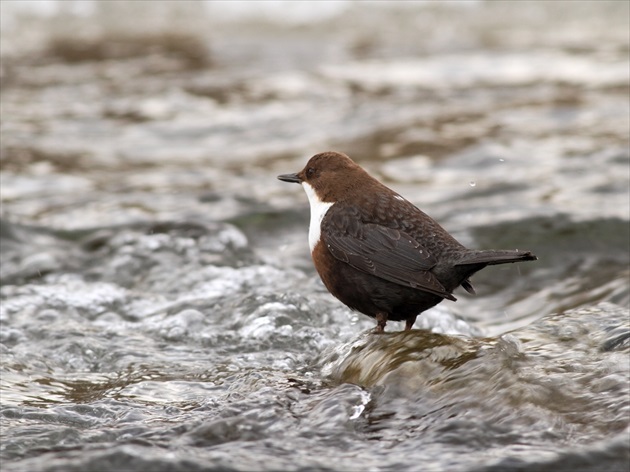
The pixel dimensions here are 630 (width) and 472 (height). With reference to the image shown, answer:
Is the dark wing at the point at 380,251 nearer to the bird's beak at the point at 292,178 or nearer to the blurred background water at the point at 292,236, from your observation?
the blurred background water at the point at 292,236

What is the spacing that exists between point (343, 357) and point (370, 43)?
1017cm

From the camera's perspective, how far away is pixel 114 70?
12344 mm

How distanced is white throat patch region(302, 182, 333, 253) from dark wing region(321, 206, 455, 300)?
0.18 feet

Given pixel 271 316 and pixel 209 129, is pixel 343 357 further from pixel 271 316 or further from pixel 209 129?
pixel 209 129

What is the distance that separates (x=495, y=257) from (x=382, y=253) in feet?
2.18

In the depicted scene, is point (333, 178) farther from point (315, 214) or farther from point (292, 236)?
point (292, 236)

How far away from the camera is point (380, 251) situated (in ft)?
14.2

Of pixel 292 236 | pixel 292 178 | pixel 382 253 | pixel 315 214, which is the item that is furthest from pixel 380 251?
pixel 292 236

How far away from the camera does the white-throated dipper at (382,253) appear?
4152 millimetres

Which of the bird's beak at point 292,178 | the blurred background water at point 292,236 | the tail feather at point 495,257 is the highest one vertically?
the bird's beak at point 292,178

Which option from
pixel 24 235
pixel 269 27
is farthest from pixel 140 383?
pixel 269 27

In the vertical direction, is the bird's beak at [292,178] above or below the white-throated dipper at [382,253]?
above

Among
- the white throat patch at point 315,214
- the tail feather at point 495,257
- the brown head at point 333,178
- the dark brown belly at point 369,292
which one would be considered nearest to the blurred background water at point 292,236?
the dark brown belly at point 369,292

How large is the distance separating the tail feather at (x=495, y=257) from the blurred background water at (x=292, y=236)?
348 millimetres
